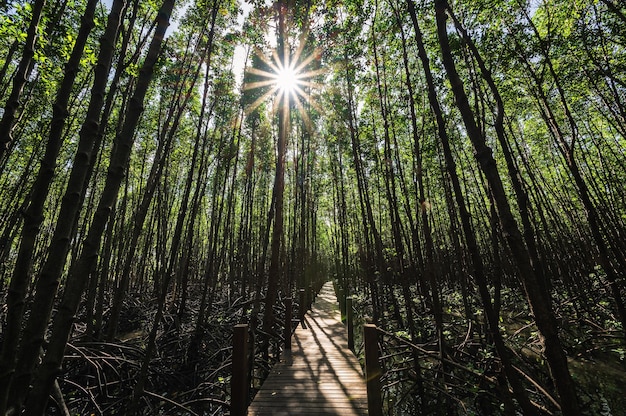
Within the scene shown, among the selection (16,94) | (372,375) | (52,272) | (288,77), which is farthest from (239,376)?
(288,77)

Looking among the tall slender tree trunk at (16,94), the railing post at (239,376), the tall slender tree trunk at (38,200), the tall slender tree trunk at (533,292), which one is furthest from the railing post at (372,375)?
the tall slender tree trunk at (16,94)

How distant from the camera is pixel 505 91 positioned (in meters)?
7.31

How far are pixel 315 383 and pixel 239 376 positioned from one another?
5.72 feet

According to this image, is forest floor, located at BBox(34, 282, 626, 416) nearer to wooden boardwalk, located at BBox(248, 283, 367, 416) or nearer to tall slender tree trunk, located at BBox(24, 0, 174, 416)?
wooden boardwalk, located at BBox(248, 283, 367, 416)

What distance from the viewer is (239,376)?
11.2 ft

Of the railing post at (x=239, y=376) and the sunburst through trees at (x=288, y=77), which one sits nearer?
the railing post at (x=239, y=376)

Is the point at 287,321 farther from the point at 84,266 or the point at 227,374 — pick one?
the point at 84,266

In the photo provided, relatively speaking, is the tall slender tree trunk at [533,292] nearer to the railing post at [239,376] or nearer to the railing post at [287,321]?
the railing post at [239,376]

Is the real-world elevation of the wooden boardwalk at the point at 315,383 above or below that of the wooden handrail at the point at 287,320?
below

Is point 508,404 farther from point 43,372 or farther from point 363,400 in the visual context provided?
point 43,372

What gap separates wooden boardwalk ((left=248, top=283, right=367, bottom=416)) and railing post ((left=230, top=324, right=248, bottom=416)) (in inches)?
17.6

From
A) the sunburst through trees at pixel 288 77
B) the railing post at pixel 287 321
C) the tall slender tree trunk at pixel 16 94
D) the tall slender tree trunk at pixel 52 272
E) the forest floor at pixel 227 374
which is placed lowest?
the forest floor at pixel 227 374

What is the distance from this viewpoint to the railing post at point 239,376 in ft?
11.0

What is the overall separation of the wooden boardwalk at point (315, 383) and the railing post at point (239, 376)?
45 cm
